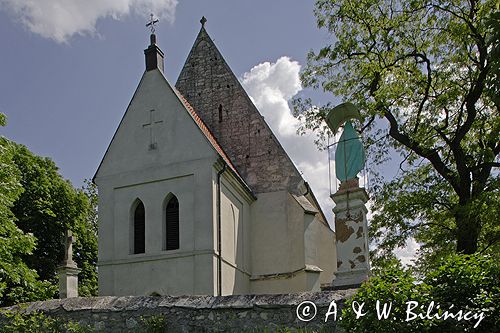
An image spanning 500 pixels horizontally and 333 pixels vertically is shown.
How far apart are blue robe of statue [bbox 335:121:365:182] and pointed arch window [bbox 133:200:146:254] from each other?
9554 mm

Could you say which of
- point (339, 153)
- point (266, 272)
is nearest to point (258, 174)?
point (266, 272)

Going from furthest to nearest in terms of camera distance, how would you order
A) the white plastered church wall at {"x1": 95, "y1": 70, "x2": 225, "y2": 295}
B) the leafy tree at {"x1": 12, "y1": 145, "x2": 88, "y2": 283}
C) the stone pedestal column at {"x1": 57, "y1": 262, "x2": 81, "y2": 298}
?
1. the leafy tree at {"x1": 12, "y1": 145, "x2": 88, "y2": 283}
2. the white plastered church wall at {"x1": 95, "y1": 70, "x2": 225, "y2": 295}
3. the stone pedestal column at {"x1": 57, "y1": 262, "x2": 81, "y2": 298}

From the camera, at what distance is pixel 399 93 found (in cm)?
1730

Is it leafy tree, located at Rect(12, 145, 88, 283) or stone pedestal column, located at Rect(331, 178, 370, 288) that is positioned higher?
leafy tree, located at Rect(12, 145, 88, 283)

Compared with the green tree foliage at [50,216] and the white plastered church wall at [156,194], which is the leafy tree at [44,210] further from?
the white plastered church wall at [156,194]

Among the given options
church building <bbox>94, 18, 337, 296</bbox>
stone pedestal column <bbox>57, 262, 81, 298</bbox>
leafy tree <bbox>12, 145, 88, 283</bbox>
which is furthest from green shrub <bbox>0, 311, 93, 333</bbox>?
leafy tree <bbox>12, 145, 88, 283</bbox>

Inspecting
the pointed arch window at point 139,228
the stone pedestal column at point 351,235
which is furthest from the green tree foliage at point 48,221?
the stone pedestal column at point 351,235

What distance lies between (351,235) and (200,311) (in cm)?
347

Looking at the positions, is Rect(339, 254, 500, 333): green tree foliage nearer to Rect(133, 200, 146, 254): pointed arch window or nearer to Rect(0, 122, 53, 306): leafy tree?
Rect(0, 122, 53, 306): leafy tree

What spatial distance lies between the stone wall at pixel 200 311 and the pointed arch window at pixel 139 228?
30.6 ft

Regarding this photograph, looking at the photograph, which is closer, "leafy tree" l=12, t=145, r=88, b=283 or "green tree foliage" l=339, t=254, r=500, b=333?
"green tree foliage" l=339, t=254, r=500, b=333

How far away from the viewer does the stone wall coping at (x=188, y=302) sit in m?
8.02

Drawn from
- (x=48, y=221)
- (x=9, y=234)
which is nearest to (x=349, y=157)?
(x=9, y=234)

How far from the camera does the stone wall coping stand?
26.3 feet
